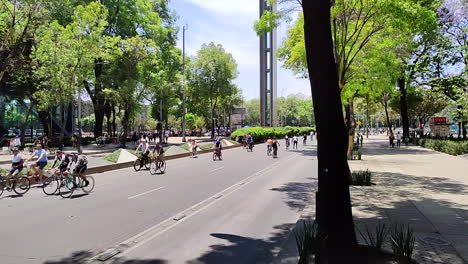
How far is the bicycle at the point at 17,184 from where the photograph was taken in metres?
12.6

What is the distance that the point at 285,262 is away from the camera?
5703 mm

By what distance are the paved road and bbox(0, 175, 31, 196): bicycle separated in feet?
0.96

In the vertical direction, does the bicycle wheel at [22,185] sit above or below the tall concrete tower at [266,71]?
below

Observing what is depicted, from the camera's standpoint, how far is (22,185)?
12.9 m

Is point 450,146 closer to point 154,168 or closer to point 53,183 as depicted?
point 154,168

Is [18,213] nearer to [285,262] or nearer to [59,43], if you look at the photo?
[285,262]

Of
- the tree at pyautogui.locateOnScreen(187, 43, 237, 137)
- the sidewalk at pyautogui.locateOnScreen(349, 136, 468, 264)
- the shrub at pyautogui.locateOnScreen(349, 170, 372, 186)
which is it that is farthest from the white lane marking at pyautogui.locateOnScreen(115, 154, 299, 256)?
the tree at pyautogui.locateOnScreen(187, 43, 237, 137)

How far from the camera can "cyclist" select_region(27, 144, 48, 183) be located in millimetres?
13070

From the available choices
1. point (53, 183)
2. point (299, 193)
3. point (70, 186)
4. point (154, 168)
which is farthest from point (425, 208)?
point (154, 168)

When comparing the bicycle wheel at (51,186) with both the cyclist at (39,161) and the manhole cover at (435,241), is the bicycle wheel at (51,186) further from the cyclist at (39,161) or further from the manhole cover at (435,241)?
the manhole cover at (435,241)

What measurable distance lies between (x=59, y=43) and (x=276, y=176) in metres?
20.8

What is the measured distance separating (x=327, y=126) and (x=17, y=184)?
1157 centimetres

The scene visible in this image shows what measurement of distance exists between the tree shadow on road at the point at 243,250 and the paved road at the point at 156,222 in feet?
0.05

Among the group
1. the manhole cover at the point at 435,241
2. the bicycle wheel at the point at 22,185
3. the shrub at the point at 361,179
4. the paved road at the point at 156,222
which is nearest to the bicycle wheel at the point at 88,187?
the paved road at the point at 156,222
